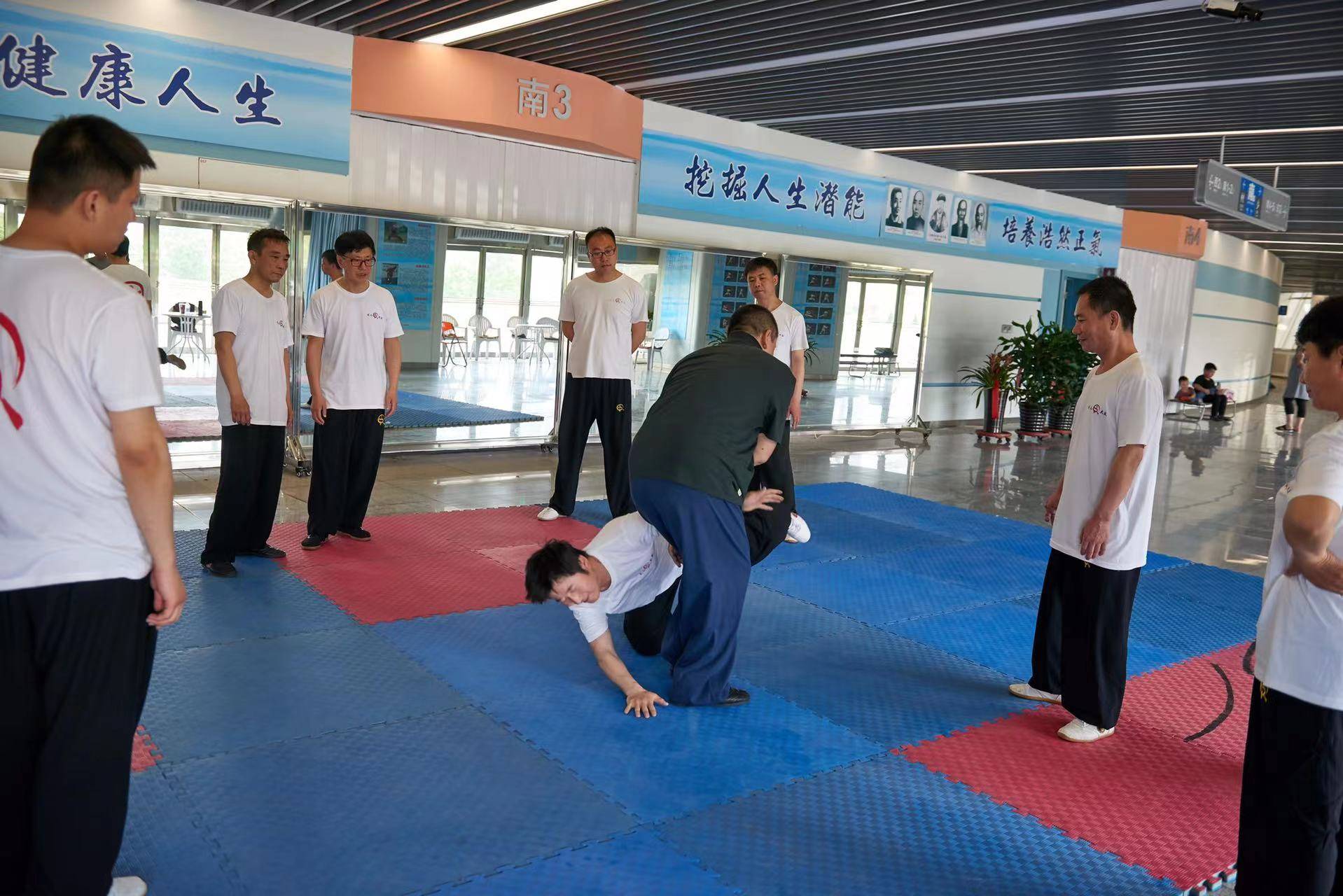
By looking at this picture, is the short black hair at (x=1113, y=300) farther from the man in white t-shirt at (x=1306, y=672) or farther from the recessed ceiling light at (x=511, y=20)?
the recessed ceiling light at (x=511, y=20)

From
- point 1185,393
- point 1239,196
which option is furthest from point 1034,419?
point 1185,393

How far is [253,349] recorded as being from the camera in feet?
16.2

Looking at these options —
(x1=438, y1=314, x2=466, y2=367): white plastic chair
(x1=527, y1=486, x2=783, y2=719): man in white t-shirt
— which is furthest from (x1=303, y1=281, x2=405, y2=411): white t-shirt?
(x1=438, y1=314, x2=466, y2=367): white plastic chair

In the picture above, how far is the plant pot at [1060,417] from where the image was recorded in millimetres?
13070

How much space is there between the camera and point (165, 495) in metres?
2.00

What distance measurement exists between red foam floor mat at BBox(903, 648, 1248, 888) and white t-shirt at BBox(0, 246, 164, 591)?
2.69 m

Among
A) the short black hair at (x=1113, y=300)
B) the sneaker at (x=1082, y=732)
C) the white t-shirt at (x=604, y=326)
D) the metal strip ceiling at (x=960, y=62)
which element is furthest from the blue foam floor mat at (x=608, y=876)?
the metal strip ceiling at (x=960, y=62)

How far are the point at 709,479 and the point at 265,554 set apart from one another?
9.47 ft

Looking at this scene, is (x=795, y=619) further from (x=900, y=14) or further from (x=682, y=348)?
(x=682, y=348)

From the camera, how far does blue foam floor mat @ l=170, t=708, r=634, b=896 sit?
2.58 meters

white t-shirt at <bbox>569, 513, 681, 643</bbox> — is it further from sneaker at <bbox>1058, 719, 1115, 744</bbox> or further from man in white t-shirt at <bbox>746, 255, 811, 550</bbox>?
sneaker at <bbox>1058, 719, 1115, 744</bbox>

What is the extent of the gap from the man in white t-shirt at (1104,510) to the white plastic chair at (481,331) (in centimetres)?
625

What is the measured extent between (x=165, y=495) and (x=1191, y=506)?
350 inches

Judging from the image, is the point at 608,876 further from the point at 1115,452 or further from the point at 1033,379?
the point at 1033,379
